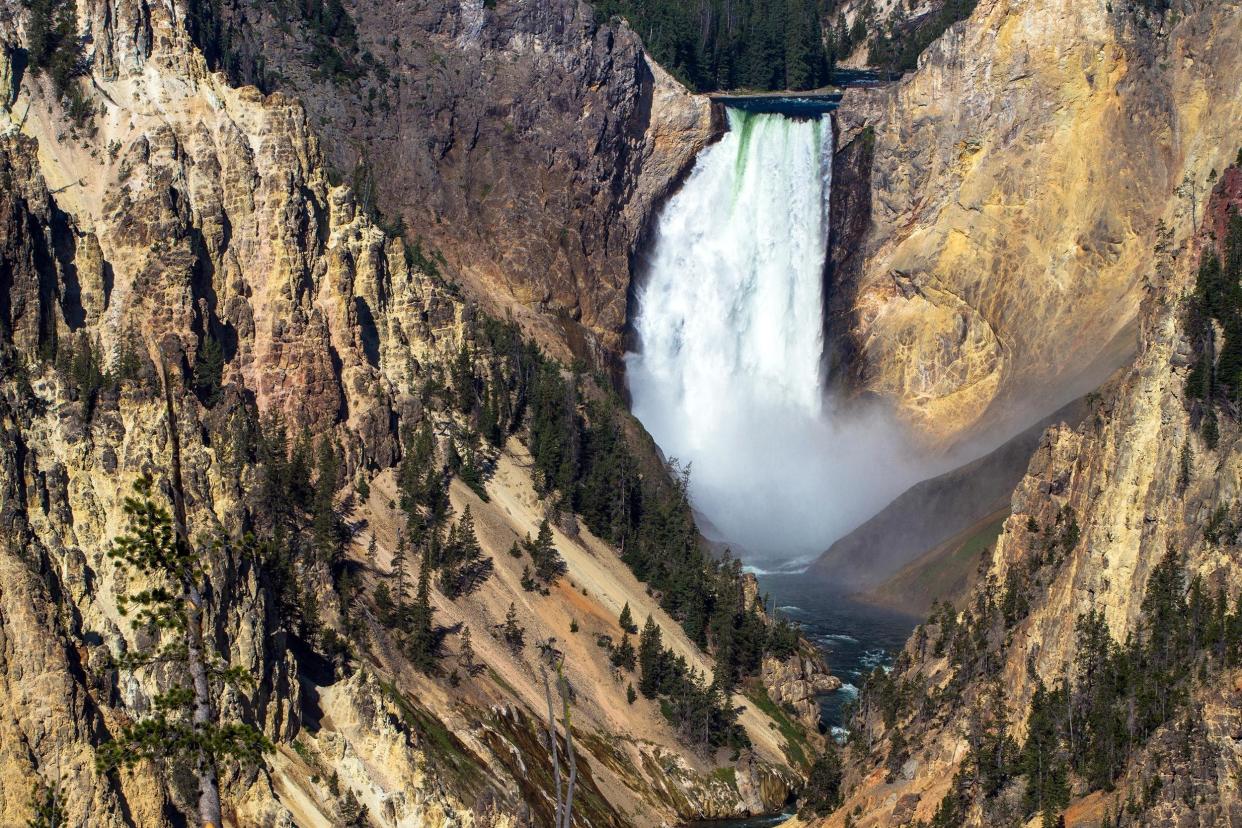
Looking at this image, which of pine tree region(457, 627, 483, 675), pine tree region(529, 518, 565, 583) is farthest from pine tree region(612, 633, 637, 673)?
pine tree region(457, 627, 483, 675)

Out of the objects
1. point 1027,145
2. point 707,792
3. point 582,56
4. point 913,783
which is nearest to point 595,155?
point 582,56

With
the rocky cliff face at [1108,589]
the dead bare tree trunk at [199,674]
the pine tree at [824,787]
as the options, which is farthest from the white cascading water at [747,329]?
the dead bare tree trunk at [199,674]

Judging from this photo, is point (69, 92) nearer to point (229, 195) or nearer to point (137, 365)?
point (229, 195)

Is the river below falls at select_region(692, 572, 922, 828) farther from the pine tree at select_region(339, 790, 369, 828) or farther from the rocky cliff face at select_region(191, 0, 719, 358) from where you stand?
the pine tree at select_region(339, 790, 369, 828)

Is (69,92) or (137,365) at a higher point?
(69,92)

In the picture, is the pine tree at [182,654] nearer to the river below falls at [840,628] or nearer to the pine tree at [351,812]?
the pine tree at [351,812]

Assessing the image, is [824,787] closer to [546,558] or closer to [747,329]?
[546,558]

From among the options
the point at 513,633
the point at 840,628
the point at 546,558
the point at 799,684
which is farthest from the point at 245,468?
the point at 840,628
